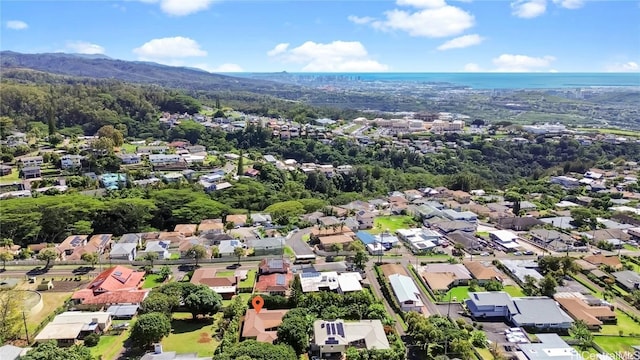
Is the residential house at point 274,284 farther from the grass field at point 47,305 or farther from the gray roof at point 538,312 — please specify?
the gray roof at point 538,312

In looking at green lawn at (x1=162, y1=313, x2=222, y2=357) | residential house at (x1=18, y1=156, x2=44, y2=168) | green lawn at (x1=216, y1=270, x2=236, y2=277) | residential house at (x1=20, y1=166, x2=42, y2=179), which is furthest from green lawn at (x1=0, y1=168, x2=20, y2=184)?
green lawn at (x1=162, y1=313, x2=222, y2=357)

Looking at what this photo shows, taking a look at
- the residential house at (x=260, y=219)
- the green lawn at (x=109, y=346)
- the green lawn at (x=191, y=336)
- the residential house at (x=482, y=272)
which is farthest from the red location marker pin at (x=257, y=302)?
the residential house at (x=260, y=219)

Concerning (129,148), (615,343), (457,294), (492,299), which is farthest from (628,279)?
(129,148)

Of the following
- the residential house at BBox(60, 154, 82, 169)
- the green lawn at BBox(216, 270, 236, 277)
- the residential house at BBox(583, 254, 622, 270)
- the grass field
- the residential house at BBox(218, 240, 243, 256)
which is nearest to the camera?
the grass field

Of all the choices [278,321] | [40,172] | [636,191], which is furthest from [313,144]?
[278,321]

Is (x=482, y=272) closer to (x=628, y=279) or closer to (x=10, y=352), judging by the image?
(x=628, y=279)

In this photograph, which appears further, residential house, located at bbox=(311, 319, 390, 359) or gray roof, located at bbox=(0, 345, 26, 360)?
residential house, located at bbox=(311, 319, 390, 359)

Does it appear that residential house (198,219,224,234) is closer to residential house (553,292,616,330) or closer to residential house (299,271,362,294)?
residential house (299,271,362,294)
